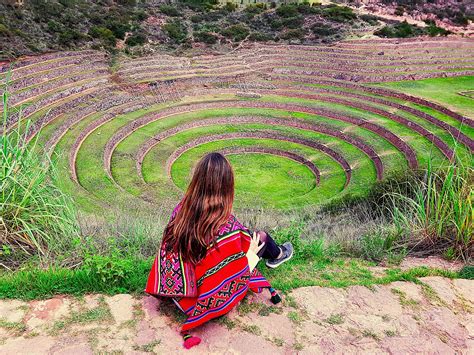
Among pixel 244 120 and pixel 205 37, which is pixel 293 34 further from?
pixel 244 120

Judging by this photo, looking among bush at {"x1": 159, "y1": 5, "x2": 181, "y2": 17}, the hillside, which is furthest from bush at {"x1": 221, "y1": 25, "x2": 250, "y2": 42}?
bush at {"x1": 159, "y1": 5, "x2": 181, "y2": 17}

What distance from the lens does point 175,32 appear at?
3400 cm

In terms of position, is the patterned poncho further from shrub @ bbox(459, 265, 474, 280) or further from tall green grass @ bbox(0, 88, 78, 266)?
shrub @ bbox(459, 265, 474, 280)

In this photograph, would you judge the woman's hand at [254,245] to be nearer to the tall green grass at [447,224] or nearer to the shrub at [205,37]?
the tall green grass at [447,224]

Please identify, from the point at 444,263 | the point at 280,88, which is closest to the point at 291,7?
the point at 280,88

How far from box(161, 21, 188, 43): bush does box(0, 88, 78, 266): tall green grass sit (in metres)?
30.2

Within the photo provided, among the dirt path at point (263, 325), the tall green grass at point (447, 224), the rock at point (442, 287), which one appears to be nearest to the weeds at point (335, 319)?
the dirt path at point (263, 325)

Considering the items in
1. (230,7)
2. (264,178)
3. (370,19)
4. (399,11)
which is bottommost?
(264,178)

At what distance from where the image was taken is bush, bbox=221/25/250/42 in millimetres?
34688

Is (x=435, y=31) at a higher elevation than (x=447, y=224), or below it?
higher

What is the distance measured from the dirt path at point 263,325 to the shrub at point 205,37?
31.9 metres

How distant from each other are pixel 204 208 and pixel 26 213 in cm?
277

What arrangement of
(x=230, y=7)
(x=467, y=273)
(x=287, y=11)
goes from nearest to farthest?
(x=467, y=273), (x=287, y=11), (x=230, y=7)

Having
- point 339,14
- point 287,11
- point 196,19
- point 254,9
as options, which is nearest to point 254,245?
point 196,19
